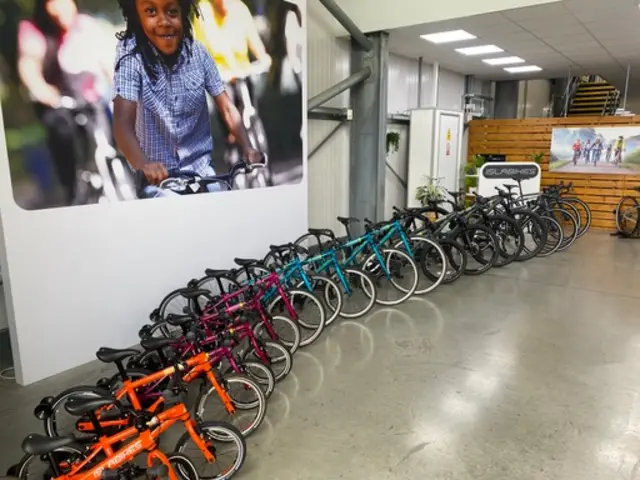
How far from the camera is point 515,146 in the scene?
935cm

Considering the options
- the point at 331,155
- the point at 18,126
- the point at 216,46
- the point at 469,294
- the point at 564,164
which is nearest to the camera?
the point at 18,126

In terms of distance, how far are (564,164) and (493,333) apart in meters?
6.01

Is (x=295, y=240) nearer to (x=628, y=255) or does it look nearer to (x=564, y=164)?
(x=628, y=255)

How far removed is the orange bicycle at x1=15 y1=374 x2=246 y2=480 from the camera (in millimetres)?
1794

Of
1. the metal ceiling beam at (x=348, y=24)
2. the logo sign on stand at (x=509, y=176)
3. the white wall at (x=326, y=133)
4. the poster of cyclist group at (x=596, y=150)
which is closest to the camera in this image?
the metal ceiling beam at (x=348, y=24)

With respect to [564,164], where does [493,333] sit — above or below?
below

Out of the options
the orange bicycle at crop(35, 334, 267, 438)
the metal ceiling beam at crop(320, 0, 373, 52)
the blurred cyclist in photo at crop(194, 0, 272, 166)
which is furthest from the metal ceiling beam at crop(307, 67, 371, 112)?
the orange bicycle at crop(35, 334, 267, 438)

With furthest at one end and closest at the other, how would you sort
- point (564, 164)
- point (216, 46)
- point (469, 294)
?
point (564, 164), point (469, 294), point (216, 46)

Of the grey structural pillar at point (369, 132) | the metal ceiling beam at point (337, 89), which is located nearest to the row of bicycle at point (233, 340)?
the grey structural pillar at point (369, 132)

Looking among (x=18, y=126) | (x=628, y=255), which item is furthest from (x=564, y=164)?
(x=18, y=126)

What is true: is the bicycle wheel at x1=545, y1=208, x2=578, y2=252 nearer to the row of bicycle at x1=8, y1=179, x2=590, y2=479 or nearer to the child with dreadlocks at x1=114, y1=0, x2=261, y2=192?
the row of bicycle at x1=8, y1=179, x2=590, y2=479

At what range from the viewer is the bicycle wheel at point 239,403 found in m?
2.51

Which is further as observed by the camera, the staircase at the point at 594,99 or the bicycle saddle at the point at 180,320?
the staircase at the point at 594,99

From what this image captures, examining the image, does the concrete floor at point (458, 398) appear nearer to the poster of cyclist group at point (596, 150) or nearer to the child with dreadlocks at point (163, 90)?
the child with dreadlocks at point (163, 90)
